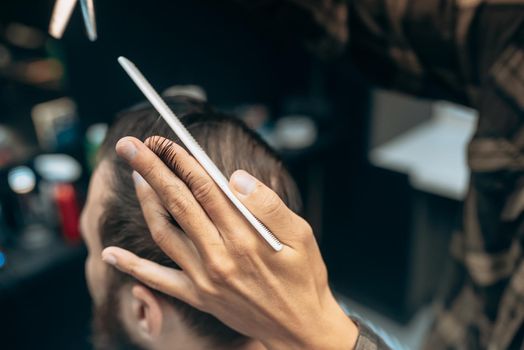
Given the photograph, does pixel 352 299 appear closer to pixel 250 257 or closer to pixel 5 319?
pixel 5 319

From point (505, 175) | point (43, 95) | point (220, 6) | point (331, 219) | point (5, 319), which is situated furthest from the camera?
point (331, 219)

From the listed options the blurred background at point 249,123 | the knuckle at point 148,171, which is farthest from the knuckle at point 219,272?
the blurred background at point 249,123

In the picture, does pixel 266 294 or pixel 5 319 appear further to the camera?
pixel 5 319

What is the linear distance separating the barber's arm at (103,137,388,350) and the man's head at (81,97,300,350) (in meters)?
0.09

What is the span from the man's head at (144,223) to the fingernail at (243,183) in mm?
128

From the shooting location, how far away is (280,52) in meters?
2.02

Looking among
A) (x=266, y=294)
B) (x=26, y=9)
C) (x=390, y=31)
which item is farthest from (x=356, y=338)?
(x=26, y=9)

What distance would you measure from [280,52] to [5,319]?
1.36 m

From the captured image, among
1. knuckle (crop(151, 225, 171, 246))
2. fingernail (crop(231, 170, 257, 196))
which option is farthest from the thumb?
knuckle (crop(151, 225, 171, 246))

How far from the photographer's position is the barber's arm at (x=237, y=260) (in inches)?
19.1

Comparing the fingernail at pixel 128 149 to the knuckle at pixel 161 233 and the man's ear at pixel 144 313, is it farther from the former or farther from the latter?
the man's ear at pixel 144 313

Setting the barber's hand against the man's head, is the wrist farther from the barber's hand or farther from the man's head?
the man's head

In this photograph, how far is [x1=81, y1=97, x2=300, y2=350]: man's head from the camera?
2.11 feet

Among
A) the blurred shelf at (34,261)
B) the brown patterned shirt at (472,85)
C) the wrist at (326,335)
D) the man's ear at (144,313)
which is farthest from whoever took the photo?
the blurred shelf at (34,261)
